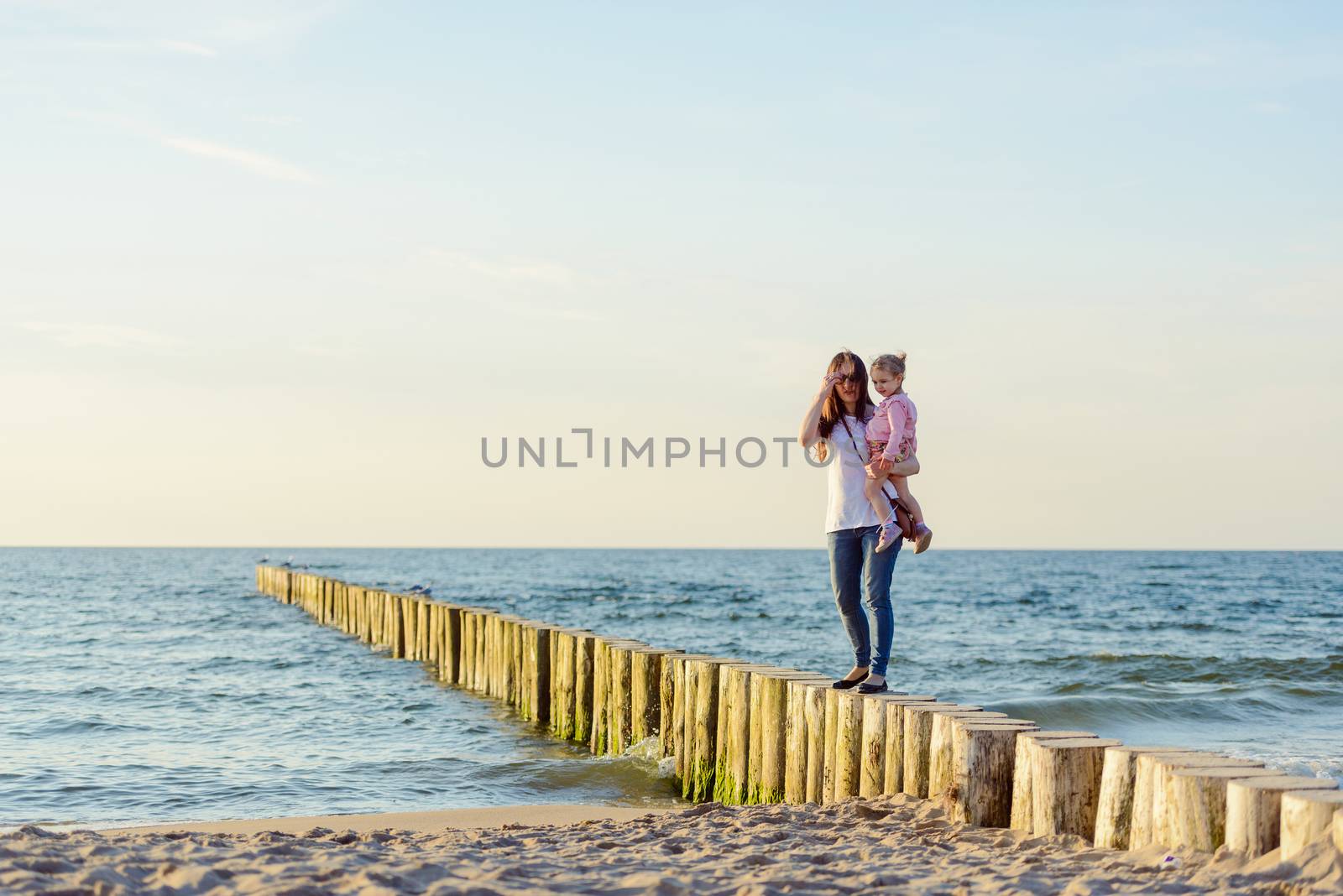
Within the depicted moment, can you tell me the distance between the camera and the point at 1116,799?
15.5ft

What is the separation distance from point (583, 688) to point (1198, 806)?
6.02 metres

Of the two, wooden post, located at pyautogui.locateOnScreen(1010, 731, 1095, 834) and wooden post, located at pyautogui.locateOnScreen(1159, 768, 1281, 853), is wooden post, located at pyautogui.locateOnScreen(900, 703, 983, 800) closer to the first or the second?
wooden post, located at pyautogui.locateOnScreen(1010, 731, 1095, 834)

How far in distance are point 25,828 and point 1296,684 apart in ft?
49.4

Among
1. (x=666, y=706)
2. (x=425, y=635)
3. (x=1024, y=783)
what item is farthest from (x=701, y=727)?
(x=425, y=635)

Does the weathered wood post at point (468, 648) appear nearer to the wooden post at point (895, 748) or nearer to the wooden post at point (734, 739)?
the wooden post at point (734, 739)

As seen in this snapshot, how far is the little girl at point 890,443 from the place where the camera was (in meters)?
6.14

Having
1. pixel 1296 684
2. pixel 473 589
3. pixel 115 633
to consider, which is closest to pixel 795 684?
pixel 1296 684

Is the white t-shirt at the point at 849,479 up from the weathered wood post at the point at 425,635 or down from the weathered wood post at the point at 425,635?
up

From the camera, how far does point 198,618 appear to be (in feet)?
87.6

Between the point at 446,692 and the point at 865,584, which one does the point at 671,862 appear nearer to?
the point at 865,584

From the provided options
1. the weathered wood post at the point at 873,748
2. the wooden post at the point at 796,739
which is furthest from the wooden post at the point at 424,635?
the weathered wood post at the point at 873,748

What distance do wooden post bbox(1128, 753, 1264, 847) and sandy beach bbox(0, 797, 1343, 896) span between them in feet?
0.32

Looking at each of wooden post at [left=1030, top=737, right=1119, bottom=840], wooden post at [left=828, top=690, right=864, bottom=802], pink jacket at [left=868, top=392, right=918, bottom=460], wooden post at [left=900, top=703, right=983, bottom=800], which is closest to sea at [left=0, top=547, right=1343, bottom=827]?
wooden post at [left=828, top=690, right=864, bottom=802]

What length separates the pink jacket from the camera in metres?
6.11
